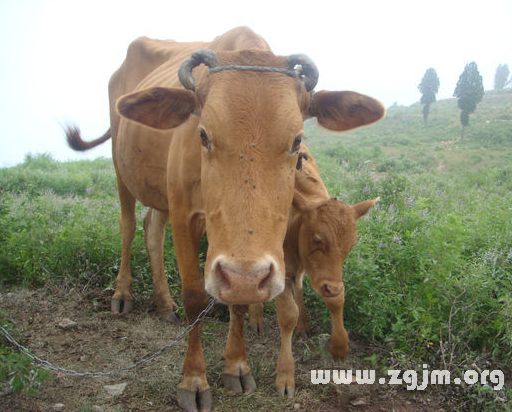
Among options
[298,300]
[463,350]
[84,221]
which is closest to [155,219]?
[84,221]

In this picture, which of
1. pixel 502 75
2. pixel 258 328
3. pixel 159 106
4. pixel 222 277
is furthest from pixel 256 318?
pixel 502 75

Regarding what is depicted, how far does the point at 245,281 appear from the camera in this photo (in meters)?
2.09

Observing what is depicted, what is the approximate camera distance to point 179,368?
3645 millimetres

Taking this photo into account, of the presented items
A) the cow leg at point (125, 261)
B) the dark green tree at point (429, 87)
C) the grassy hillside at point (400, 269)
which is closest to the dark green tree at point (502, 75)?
the dark green tree at point (429, 87)

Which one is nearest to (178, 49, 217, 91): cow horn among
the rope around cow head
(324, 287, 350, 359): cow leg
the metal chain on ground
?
the rope around cow head

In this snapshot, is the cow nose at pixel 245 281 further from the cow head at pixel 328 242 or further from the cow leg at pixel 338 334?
the cow leg at pixel 338 334

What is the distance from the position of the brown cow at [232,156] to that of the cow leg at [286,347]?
0.26 meters

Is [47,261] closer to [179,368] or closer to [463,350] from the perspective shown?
[179,368]

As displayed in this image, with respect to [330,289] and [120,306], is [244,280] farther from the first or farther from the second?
[120,306]

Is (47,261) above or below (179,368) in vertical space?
above

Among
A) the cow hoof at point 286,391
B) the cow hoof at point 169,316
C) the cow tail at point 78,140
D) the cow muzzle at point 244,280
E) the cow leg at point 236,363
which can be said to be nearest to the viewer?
the cow muzzle at point 244,280

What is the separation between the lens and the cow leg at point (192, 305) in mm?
3211

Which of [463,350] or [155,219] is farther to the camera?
[155,219]

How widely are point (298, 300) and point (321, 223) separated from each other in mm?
1114
